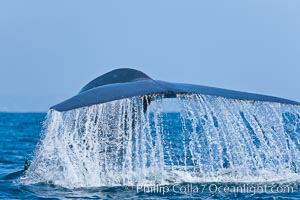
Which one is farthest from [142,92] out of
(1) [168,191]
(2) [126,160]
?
(2) [126,160]

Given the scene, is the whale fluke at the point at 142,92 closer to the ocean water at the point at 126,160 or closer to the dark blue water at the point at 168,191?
the ocean water at the point at 126,160

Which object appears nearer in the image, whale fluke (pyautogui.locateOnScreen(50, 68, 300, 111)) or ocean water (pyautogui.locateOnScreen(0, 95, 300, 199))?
whale fluke (pyautogui.locateOnScreen(50, 68, 300, 111))

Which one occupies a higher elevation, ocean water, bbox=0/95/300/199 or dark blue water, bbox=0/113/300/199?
ocean water, bbox=0/95/300/199

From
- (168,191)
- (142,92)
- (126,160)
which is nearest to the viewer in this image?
(142,92)

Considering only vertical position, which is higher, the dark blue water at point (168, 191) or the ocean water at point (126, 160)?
the ocean water at point (126, 160)

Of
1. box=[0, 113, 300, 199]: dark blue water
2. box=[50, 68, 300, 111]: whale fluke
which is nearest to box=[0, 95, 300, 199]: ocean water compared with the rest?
box=[0, 113, 300, 199]: dark blue water

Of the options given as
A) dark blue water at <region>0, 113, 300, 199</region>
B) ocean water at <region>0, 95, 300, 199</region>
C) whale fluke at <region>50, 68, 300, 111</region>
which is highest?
whale fluke at <region>50, 68, 300, 111</region>

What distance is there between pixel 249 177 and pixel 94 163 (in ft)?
8.21

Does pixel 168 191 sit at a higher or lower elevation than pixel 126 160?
lower

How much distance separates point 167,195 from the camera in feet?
30.1

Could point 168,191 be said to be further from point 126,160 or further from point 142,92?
point 142,92

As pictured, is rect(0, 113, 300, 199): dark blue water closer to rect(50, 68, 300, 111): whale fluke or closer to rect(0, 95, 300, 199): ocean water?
rect(0, 95, 300, 199): ocean water

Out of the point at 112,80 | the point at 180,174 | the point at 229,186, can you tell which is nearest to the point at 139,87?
the point at 112,80

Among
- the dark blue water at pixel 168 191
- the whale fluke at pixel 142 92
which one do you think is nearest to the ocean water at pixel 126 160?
the dark blue water at pixel 168 191
